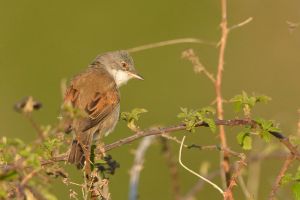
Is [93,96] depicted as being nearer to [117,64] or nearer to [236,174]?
[117,64]

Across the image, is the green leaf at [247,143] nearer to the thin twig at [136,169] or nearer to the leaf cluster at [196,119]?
the leaf cluster at [196,119]

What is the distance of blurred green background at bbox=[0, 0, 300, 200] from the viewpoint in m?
11.9

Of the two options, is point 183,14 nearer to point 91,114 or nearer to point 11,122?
point 11,122

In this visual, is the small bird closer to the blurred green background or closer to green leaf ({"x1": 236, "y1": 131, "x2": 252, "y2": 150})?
green leaf ({"x1": 236, "y1": 131, "x2": 252, "y2": 150})

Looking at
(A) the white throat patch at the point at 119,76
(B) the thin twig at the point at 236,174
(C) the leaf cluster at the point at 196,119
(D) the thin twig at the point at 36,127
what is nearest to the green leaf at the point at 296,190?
(B) the thin twig at the point at 236,174

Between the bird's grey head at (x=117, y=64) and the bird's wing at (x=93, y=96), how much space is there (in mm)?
662

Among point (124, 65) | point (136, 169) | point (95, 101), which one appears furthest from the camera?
point (124, 65)

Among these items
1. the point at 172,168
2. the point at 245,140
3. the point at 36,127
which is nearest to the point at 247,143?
the point at 245,140

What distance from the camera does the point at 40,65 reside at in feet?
43.3

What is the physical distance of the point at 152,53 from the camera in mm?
14453

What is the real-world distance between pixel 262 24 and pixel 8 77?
473cm

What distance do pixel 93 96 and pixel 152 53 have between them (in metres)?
8.88

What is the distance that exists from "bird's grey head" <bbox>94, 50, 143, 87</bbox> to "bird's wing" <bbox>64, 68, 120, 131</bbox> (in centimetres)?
66


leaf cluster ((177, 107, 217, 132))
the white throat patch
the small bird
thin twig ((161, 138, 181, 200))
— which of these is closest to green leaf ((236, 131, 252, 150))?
leaf cluster ((177, 107, 217, 132))
